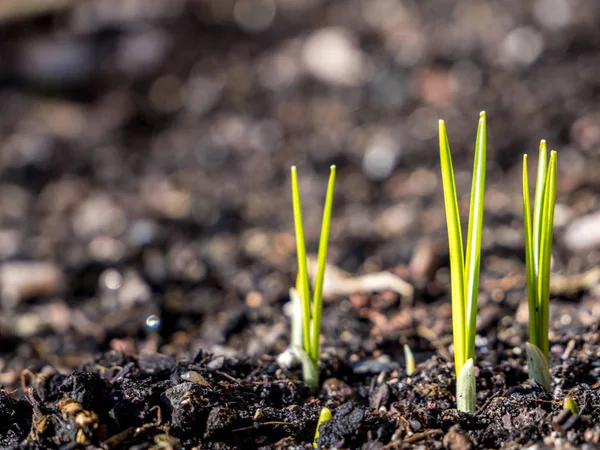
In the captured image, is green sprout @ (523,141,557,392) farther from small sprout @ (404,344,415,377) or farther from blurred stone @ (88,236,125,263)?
blurred stone @ (88,236,125,263)

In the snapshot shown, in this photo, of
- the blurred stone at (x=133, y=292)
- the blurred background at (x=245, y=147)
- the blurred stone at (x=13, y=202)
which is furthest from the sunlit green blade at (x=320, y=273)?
the blurred stone at (x=13, y=202)

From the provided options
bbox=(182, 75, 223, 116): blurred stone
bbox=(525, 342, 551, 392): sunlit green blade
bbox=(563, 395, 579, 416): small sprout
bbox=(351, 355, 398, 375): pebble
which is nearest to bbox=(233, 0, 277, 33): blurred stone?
bbox=(182, 75, 223, 116): blurred stone

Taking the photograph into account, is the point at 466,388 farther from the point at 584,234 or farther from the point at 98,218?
the point at 98,218

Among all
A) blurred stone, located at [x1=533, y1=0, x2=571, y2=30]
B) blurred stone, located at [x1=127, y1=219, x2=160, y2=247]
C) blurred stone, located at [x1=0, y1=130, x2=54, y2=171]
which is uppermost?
blurred stone, located at [x1=533, y1=0, x2=571, y2=30]

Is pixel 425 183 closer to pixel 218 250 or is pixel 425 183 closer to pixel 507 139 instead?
pixel 507 139

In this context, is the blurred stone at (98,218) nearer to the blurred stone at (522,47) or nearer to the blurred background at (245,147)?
the blurred background at (245,147)

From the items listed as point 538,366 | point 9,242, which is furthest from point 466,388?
point 9,242

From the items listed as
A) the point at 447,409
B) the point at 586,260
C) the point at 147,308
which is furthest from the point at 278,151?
the point at 447,409
